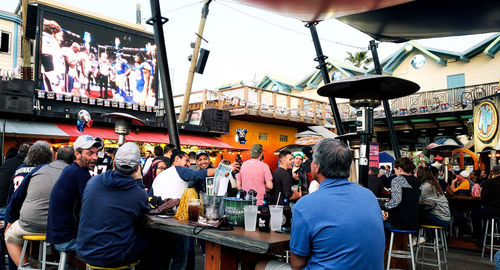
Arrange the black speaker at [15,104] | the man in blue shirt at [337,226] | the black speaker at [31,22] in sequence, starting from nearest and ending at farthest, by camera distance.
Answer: the man in blue shirt at [337,226]
the black speaker at [15,104]
the black speaker at [31,22]

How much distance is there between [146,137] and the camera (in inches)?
579

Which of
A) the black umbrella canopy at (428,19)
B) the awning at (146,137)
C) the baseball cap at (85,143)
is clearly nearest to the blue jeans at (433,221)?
the black umbrella canopy at (428,19)

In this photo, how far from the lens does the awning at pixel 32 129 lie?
11.5m

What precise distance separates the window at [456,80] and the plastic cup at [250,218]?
2481 cm

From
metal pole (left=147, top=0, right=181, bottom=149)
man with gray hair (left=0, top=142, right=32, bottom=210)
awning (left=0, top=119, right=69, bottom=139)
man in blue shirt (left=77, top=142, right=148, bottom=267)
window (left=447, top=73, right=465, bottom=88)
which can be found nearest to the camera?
man in blue shirt (left=77, top=142, right=148, bottom=267)

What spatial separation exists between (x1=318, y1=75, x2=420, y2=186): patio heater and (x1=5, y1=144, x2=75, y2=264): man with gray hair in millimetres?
3362

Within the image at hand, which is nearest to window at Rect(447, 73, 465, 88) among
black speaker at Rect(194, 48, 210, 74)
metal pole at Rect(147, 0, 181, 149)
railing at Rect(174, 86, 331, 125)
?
railing at Rect(174, 86, 331, 125)

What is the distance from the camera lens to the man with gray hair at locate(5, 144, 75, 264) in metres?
3.99

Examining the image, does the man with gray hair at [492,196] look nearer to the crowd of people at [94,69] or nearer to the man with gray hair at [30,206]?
the man with gray hair at [30,206]

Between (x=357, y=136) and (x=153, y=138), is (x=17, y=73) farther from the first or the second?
(x=357, y=136)

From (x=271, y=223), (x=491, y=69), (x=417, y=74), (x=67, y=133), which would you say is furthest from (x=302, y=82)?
(x=271, y=223)

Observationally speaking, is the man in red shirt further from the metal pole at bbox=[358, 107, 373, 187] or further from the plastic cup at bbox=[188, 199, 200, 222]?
the plastic cup at bbox=[188, 199, 200, 222]

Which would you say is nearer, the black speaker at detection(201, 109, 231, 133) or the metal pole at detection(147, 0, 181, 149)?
the metal pole at detection(147, 0, 181, 149)

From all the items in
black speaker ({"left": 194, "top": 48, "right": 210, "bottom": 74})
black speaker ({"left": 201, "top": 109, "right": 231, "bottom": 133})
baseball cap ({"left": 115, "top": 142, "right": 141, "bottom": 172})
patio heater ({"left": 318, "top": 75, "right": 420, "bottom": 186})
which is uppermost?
black speaker ({"left": 194, "top": 48, "right": 210, "bottom": 74})
